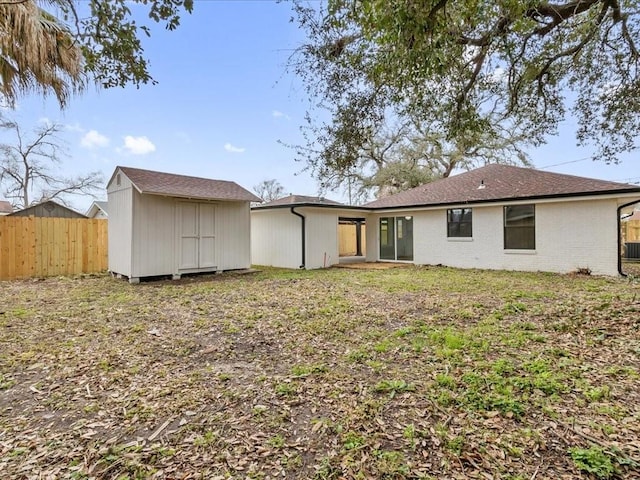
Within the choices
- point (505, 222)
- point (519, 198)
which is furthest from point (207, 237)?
point (519, 198)

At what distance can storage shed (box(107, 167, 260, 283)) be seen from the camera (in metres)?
8.64

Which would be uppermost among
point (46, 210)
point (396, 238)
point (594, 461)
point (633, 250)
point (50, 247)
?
point (46, 210)

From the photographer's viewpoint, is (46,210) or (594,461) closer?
(594,461)

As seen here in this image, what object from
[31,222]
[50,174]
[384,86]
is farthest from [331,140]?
[50,174]

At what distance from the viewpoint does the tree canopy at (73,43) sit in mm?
3086

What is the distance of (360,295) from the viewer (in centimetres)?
692

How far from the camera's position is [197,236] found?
9.74 metres

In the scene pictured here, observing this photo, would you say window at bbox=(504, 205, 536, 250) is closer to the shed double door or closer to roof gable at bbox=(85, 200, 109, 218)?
the shed double door

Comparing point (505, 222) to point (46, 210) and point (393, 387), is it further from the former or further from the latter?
point (46, 210)

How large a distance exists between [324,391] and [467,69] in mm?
5775

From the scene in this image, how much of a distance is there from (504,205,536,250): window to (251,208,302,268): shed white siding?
21.8 feet

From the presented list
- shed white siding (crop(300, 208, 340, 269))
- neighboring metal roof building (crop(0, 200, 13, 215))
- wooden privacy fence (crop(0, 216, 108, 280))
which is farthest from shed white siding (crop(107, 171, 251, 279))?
neighboring metal roof building (crop(0, 200, 13, 215))

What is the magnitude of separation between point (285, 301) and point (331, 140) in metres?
3.06

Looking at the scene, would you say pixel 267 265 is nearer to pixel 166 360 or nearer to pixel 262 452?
pixel 166 360
